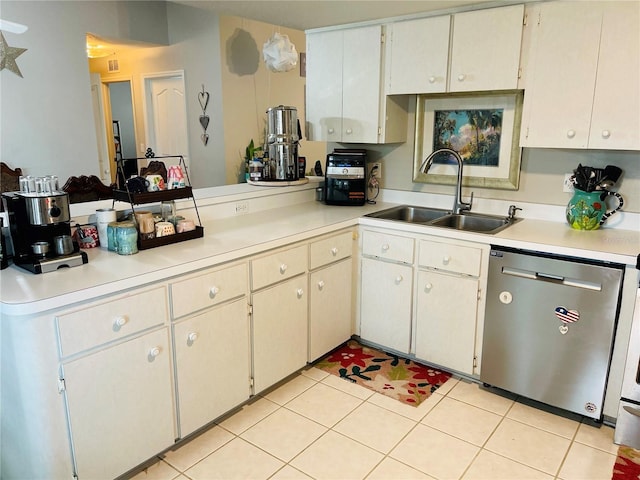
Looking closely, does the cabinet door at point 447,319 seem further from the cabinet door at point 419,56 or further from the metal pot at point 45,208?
the metal pot at point 45,208

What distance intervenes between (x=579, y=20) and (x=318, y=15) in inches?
58.0

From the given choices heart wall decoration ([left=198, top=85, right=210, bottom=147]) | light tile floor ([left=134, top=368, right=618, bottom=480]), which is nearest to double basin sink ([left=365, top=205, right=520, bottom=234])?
light tile floor ([left=134, top=368, right=618, bottom=480])

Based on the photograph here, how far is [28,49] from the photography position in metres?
4.52

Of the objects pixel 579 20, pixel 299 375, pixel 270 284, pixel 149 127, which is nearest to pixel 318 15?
pixel 579 20

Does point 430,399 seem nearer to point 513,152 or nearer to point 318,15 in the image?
point 513,152

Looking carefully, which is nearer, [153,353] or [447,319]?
[153,353]

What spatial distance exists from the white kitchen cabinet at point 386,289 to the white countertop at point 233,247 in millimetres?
112

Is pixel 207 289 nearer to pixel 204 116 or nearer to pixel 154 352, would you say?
pixel 154 352

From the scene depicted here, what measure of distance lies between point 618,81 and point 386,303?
1717 millimetres

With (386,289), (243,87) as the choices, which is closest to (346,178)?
(386,289)

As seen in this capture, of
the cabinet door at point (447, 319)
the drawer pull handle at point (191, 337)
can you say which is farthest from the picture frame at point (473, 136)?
the drawer pull handle at point (191, 337)

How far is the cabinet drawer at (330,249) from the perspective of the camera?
274 cm

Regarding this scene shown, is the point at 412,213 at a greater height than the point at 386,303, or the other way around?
the point at 412,213

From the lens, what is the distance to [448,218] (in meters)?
3.14
